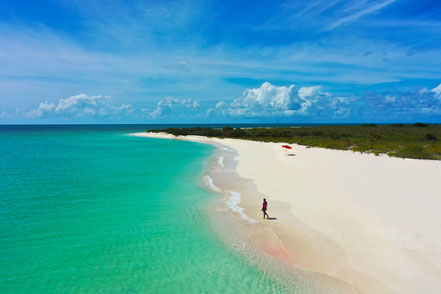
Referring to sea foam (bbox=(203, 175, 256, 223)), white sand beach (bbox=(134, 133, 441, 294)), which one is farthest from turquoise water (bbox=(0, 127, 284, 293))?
white sand beach (bbox=(134, 133, 441, 294))

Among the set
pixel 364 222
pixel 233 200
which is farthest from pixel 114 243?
pixel 364 222

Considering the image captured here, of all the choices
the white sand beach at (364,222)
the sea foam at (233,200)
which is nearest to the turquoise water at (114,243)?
the sea foam at (233,200)

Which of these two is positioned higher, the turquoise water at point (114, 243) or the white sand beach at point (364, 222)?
the white sand beach at point (364, 222)

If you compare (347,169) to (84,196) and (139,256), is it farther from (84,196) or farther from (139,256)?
(84,196)

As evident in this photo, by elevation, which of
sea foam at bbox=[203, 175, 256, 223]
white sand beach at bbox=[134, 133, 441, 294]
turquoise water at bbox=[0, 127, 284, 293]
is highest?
white sand beach at bbox=[134, 133, 441, 294]

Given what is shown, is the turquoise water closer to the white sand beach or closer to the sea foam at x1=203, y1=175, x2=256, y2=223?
the sea foam at x1=203, y1=175, x2=256, y2=223

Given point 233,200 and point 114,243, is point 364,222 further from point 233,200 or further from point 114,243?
point 114,243

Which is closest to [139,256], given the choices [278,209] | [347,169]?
[278,209]

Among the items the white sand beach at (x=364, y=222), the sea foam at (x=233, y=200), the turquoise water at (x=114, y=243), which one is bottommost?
the turquoise water at (x=114, y=243)

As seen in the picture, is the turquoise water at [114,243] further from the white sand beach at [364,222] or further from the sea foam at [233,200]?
the white sand beach at [364,222]
